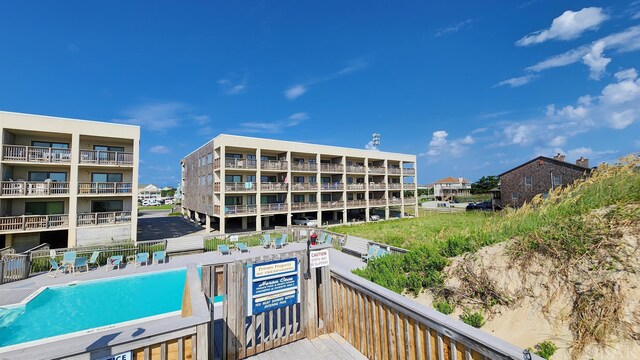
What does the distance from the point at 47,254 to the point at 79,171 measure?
304 inches

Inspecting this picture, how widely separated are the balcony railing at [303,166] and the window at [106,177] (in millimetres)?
15413

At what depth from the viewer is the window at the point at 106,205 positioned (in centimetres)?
2081

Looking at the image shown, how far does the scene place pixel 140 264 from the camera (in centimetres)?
1557

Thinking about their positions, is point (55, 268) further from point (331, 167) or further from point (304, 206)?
point (331, 167)

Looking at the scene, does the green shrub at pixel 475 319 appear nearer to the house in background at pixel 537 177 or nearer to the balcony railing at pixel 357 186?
the balcony railing at pixel 357 186

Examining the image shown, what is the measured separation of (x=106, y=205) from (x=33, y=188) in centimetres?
426

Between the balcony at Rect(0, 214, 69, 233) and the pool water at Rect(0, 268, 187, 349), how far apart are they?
836cm

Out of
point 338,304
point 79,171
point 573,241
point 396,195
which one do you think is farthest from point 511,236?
point 396,195

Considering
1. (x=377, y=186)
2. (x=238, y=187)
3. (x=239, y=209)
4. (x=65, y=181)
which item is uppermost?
(x=65, y=181)

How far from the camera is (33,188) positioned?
17.8 metres

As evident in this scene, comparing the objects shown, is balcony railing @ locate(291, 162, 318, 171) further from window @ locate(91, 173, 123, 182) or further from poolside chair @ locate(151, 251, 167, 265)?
poolside chair @ locate(151, 251, 167, 265)

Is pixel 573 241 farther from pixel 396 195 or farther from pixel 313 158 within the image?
pixel 396 195

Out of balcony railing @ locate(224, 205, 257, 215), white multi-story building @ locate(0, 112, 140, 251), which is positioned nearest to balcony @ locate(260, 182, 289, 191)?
balcony railing @ locate(224, 205, 257, 215)

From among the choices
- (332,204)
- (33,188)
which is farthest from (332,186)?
(33,188)
